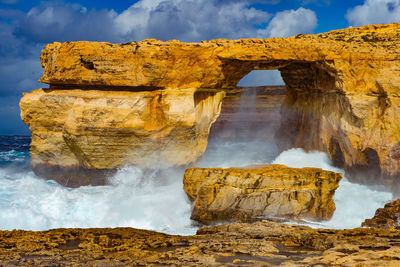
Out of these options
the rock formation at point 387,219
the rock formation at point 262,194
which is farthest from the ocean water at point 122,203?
the rock formation at point 387,219

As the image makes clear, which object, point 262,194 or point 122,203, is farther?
point 122,203

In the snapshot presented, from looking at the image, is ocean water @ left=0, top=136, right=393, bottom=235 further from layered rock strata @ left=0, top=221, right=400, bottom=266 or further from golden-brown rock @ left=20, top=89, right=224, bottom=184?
layered rock strata @ left=0, top=221, right=400, bottom=266

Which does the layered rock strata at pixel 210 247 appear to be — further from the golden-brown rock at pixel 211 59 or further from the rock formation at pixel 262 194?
the golden-brown rock at pixel 211 59

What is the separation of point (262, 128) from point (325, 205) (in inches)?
706

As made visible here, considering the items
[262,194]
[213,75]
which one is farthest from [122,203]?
[213,75]

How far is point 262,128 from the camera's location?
27359 mm

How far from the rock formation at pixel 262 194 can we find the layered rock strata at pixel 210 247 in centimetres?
182

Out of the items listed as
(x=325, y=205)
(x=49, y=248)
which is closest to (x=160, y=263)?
(x=49, y=248)

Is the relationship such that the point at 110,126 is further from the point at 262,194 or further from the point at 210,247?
the point at 210,247

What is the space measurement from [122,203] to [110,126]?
2.12 metres

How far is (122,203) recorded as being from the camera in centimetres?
1099

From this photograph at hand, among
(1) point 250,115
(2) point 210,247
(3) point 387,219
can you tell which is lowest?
(2) point 210,247

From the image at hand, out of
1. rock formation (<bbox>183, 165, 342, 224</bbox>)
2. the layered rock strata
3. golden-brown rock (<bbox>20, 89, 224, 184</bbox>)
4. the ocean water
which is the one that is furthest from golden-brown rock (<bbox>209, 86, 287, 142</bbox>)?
the layered rock strata

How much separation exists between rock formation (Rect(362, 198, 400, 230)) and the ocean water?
1.86 feet
